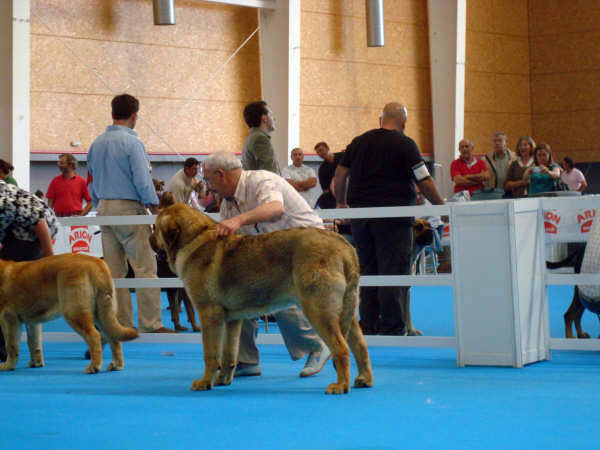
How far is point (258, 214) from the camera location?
A: 205 inches

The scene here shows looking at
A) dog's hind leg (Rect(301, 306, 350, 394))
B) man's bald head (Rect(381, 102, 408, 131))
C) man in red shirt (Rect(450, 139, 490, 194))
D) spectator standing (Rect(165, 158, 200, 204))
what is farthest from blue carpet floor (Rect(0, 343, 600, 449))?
man in red shirt (Rect(450, 139, 490, 194))

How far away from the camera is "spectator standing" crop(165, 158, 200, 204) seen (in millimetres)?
10805

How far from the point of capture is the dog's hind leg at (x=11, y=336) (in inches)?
251

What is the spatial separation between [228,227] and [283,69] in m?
14.1

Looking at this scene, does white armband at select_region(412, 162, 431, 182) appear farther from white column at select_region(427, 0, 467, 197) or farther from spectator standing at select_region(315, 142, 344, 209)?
white column at select_region(427, 0, 467, 197)

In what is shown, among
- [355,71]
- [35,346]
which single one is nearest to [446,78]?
[355,71]

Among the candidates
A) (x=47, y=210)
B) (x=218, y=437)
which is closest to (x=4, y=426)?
(x=218, y=437)

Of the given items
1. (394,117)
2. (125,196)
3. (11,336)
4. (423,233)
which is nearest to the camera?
(11,336)

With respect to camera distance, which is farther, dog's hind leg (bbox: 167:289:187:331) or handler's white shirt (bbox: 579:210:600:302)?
dog's hind leg (bbox: 167:289:187:331)

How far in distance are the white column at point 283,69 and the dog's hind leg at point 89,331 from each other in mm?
12542

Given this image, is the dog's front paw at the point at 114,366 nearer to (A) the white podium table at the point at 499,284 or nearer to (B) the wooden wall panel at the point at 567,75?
(A) the white podium table at the point at 499,284

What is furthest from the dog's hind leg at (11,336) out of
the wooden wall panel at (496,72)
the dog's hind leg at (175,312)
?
the wooden wall panel at (496,72)

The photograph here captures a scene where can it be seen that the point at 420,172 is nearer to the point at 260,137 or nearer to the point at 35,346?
the point at 260,137

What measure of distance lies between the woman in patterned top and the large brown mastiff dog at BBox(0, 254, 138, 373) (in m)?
0.44
